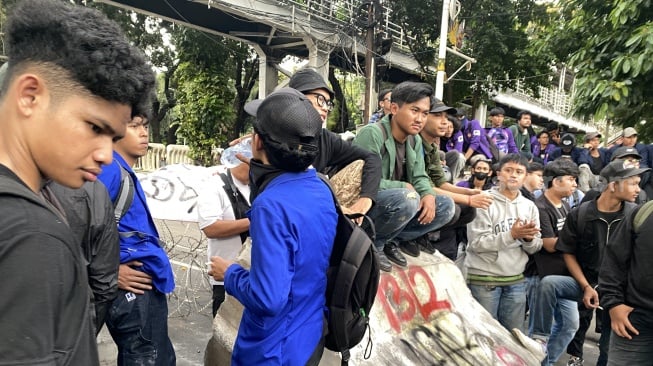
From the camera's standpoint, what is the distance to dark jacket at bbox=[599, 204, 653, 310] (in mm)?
2721

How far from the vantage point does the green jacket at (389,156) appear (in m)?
3.12

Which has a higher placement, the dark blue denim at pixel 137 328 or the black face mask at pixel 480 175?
the black face mask at pixel 480 175

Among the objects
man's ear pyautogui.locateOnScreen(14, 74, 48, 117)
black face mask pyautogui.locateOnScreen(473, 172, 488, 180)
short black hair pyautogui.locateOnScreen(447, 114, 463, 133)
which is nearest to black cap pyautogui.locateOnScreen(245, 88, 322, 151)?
man's ear pyautogui.locateOnScreen(14, 74, 48, 117)

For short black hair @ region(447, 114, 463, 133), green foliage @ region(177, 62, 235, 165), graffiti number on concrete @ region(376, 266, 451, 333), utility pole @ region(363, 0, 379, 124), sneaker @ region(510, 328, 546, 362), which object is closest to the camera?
graffiti number on concrete @ region(376, 266, 451, 333)

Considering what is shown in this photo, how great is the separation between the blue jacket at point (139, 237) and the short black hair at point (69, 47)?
127 cm

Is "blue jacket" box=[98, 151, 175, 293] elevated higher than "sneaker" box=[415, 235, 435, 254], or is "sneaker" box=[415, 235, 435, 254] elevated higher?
"blue jacket" box=[98, 151, 175, 293]

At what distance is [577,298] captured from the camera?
3.90m

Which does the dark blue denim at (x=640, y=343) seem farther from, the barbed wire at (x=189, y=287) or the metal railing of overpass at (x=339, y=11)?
the metal railing of overpass at (x=339, y=11)

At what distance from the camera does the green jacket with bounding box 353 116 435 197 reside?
3.12m

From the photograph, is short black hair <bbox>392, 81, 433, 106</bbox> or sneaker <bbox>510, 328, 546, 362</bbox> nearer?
short black hair <bbox>392, 81, 433, 106</bbox>

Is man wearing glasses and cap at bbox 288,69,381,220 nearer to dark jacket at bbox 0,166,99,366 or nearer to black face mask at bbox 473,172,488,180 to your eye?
dark jacket at bbox 0,166,99,366

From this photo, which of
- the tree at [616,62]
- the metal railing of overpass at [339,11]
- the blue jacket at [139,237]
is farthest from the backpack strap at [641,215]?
the metal railing of overpass at [339,11]

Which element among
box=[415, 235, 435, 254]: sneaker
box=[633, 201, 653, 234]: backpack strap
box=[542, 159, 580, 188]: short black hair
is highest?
box=[542, 159, 580, 188]: short black hair

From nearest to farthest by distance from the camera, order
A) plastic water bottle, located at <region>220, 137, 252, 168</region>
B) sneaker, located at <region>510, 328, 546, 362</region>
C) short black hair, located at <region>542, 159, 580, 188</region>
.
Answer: plastic water bottle, located at <region>220, 137, 252, 168</region> → sneaker, located at <region>510, 328, 546, 362</region> → short black hair, located at <region>542, 159, 580, 188</region>
